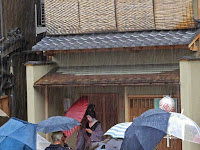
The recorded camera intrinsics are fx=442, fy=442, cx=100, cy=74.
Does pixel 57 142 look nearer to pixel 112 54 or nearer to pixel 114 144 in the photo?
pixel 114 144

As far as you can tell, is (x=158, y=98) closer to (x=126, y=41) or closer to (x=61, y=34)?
(x=126, y=41)

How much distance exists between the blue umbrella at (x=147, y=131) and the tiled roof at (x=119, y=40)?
17.4ft

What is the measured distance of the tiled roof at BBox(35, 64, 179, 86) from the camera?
1240cm

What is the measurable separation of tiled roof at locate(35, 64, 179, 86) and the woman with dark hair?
1.01 m

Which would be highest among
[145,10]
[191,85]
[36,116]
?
[145,10]

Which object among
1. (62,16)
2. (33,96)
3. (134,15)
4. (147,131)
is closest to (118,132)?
(147,131)

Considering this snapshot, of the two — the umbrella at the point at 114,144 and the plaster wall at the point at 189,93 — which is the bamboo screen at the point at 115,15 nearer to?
the plaster wall at the point at 189,93

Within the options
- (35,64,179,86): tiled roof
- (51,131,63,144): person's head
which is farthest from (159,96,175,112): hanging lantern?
(51,131,63,144): person's head

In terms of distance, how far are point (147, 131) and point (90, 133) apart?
5573 mm

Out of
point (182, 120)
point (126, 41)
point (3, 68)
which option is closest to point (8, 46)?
point (3, 68)

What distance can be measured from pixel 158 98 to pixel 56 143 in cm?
550

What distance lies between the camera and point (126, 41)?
13.1 meters

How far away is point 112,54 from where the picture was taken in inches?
566

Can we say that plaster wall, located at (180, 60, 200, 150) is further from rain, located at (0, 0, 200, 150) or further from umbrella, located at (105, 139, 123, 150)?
umbrella, located at (105, 139, 123, 150)
